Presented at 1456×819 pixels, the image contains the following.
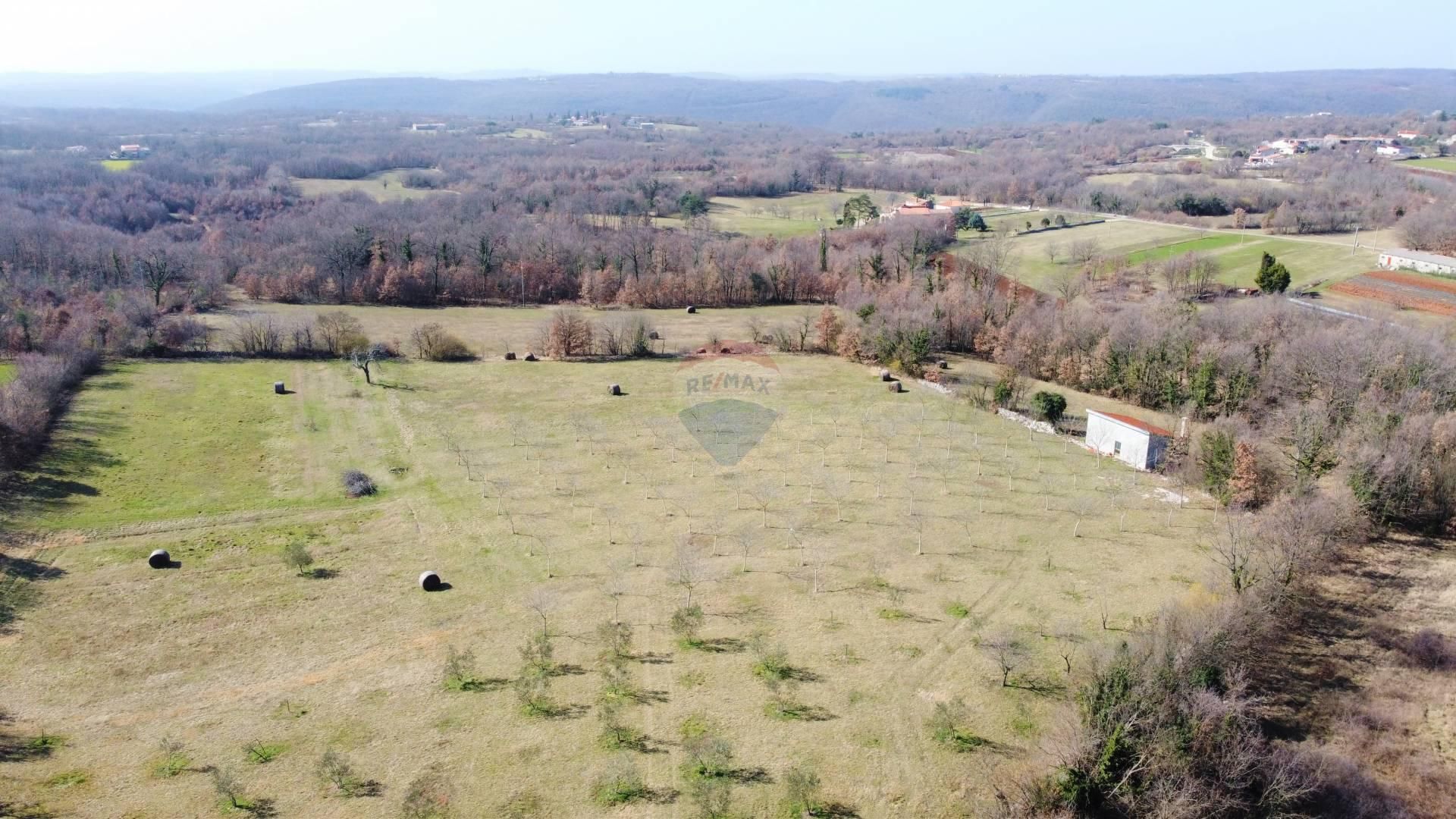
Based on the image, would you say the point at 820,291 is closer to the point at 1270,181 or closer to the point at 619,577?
the point at 619,577

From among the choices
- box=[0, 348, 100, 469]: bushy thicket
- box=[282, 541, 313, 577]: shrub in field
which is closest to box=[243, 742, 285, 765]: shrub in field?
box=[282, 541, 313, 577]: shrub in field

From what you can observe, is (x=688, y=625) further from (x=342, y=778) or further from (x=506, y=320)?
(x=506, y=320)

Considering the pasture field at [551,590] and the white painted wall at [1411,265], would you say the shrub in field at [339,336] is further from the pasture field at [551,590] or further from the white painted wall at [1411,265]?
the white painted wall at [1411,265]

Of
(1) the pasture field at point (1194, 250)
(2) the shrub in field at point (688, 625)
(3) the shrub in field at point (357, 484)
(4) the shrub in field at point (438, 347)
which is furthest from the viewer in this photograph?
(1) the pasture field at point (1194, 250)

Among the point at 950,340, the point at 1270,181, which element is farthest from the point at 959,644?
the point at 1270,181

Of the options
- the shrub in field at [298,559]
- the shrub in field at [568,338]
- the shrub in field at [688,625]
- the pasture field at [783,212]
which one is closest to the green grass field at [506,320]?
the shrub in field at [568,338]

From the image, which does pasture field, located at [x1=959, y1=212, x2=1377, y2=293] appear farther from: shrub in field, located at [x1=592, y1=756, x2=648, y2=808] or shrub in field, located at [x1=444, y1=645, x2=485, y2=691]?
shrub in field, located at [x1=592, y1=756, x2=648, y2=808]
